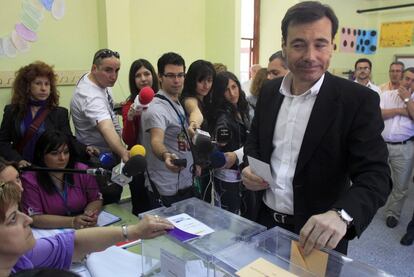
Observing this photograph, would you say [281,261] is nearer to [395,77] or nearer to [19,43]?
[19,43]

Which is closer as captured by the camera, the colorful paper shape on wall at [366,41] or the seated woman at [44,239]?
the seated woman at [44,239]

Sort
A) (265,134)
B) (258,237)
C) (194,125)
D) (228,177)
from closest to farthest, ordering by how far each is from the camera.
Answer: (258,237) → (265,134) → (194,125) → (228,177)

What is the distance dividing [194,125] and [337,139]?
2.87 feet

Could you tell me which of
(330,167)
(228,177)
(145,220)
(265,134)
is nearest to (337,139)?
Result: (330,167)

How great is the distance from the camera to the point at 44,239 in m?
1.12

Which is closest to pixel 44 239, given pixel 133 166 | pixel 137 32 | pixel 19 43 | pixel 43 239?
pixel 43 239

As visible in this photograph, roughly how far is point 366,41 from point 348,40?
0.49m

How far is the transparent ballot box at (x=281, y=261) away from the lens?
0.80 metres

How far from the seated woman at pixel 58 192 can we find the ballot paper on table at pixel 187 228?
77 centimetres

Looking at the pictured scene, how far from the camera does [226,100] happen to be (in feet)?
7.22

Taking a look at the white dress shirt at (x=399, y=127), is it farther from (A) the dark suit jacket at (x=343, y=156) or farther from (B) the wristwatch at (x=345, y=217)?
(B) the wristwatch at (x=345, y=217)

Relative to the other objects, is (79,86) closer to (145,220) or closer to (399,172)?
(145,220)

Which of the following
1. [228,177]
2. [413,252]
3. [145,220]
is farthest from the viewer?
[413,252]

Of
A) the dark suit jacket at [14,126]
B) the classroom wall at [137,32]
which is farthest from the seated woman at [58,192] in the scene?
the classroom wall at [137,32]
